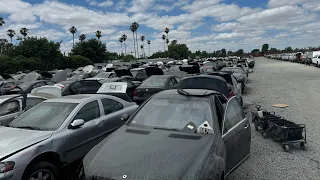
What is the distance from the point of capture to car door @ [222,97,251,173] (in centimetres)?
432

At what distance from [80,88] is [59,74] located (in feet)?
15.7

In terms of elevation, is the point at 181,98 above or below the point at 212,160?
above

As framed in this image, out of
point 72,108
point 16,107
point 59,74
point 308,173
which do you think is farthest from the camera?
point 59,74

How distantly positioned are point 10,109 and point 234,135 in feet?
18.5

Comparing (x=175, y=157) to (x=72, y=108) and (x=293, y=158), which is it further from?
(x=293, y=158)

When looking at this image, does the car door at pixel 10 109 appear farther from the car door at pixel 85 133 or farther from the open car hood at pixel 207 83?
the open car hood at pixel 207 83

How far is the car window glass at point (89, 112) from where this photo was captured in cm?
559

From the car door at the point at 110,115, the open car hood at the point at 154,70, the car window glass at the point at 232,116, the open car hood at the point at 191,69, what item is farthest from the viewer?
the open car hood at the point at 191,69

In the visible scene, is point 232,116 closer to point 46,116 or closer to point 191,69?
point 46,116

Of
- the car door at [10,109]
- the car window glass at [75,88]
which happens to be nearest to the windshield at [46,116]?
the car door at [10,109]

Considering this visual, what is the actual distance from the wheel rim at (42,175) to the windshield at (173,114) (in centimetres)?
153

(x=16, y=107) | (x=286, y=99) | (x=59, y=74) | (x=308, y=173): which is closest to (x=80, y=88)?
(x=59, y=74)

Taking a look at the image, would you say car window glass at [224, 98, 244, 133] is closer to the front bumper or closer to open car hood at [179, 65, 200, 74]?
the front bumper

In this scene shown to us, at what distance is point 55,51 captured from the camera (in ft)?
147
